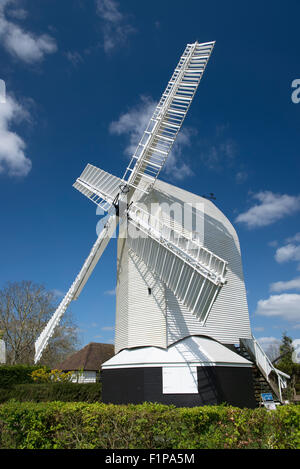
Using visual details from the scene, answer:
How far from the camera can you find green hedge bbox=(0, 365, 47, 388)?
66.3 feet

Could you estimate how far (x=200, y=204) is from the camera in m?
17.9

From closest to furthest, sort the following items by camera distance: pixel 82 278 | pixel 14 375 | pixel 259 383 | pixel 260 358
A: pixel 82 278, pixel 260 358, pixel 259 383, pixel 14 375

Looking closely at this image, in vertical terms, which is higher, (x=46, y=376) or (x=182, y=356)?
(x=182, y=356)

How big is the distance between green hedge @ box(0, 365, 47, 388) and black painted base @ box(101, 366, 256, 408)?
9.19m

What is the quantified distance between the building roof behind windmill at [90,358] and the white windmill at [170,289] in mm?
9961

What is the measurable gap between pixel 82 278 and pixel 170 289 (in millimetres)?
4606

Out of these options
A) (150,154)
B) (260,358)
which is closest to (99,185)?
(150,154)

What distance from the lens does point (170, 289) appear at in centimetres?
1426

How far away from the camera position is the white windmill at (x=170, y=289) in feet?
41.4

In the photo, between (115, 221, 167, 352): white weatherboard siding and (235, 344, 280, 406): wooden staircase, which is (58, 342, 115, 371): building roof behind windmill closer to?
(115, 221, 167, 352): white weatherboard siding

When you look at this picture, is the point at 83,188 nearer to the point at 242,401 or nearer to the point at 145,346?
the point at 145,346

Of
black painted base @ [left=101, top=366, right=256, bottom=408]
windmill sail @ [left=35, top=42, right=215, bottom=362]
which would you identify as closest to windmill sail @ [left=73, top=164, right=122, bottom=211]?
windmill sail @ [left=35, top=42, right=215, bottom=362]

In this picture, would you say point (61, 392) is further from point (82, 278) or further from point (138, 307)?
point (138, 307)
